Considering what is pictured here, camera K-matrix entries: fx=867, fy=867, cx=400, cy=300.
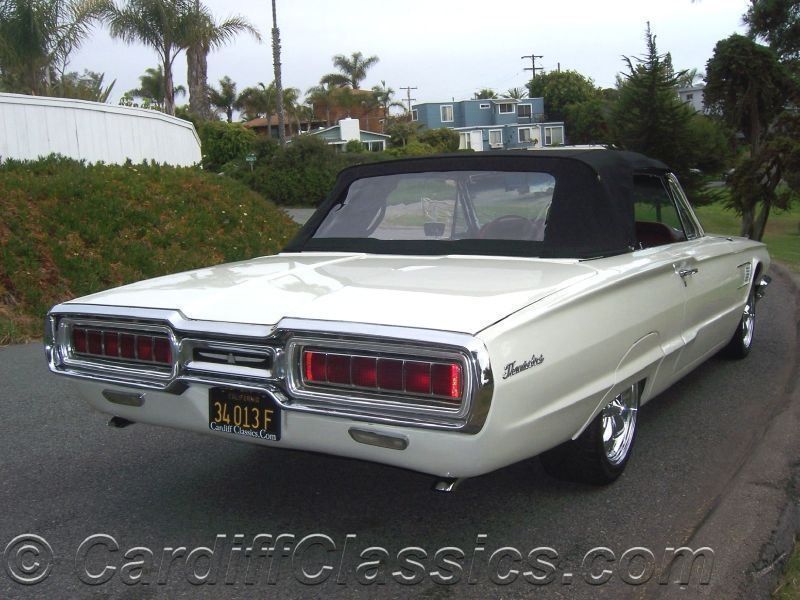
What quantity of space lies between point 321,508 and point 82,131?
1106 centimetres

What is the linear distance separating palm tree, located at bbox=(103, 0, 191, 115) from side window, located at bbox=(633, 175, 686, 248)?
77.1 ft

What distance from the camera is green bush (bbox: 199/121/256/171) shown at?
3741cm

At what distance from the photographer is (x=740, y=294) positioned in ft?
18.1

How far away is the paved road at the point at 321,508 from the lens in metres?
3.01

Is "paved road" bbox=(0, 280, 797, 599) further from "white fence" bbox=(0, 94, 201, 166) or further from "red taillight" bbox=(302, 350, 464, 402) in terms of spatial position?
"white fence" bbox=(0, 94, 201, 166)

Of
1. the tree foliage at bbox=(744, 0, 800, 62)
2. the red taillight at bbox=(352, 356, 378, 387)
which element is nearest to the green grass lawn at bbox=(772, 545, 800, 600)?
the red taillight at bbox=(352, 356, 378, 387)

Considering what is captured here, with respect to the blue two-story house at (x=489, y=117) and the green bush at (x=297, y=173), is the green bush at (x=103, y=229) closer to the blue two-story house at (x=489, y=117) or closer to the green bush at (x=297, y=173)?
the green bush at (x=297, y=173)

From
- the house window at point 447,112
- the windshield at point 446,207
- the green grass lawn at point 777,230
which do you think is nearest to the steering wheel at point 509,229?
the windshield at point 446,207

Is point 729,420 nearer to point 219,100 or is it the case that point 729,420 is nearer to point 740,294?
point 740,294

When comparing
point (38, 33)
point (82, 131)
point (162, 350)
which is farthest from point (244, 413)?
point (38, 33)

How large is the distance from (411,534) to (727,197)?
18.1ft

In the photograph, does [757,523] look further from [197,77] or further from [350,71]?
[350,71]

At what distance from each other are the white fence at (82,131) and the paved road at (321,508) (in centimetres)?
819

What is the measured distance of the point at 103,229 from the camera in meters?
10.6
